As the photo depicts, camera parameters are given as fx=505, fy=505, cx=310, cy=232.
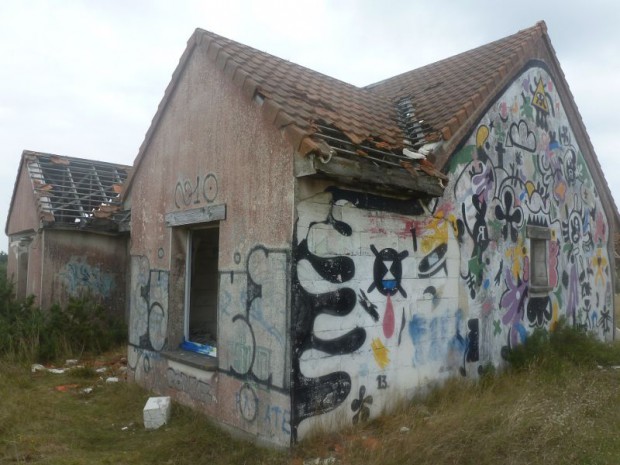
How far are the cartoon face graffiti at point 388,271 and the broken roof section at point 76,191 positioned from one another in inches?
291

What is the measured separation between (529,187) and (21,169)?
12.3 m

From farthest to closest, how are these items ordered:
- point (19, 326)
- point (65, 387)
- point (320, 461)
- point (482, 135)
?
point (19, 326) < point (65, 387) < point (482, 135) < point (320, 461)

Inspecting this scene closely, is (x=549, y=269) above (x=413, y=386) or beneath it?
above

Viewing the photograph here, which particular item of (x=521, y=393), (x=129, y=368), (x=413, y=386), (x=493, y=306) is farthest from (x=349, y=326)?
(x=129, y=368)

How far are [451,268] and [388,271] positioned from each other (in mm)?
1267

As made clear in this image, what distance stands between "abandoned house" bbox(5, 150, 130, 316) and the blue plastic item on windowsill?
5043 millimetres

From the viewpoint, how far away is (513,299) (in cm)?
784

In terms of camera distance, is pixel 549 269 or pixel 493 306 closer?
pixel 493 306

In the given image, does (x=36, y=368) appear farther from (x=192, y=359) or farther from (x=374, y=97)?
(x=374, y=97)

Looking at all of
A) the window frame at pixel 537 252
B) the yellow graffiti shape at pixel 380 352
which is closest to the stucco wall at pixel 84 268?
the yellow graffiti shape at pixel 380 352

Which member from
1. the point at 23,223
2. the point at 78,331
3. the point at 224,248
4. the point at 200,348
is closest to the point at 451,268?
the point at 224,248

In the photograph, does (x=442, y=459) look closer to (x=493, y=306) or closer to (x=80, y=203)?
(x=493, y=306)

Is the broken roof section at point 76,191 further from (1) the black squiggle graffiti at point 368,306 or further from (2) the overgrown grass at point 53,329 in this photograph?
(1) the black squiggle graffiti at point 368,306

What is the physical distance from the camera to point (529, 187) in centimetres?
845
